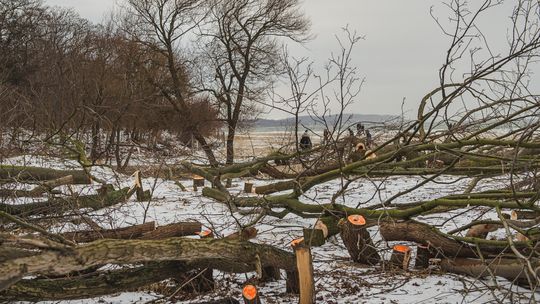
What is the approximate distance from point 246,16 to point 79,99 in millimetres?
6094

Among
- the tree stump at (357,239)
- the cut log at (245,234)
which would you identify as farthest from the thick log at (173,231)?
the tree stump at (357,239)

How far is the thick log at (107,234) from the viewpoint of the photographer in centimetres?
476

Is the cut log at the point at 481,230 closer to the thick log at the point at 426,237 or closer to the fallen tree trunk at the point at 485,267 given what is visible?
the thick log at the point at 426,237

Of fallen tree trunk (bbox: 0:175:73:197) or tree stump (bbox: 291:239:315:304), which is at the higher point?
fallen tree trunk (bbox: 0:175:73:197)

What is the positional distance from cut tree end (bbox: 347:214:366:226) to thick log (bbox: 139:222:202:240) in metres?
1.73

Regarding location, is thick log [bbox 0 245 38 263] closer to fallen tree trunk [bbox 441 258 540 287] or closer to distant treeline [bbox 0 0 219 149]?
fallen tree trunk [bbox 441 258 540 287]

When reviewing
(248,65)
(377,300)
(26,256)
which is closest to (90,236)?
(26,256)

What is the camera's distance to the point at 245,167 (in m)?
7.30

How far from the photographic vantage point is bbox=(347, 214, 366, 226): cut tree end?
185 inches

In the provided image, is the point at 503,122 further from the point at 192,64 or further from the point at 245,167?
the point at 192,64

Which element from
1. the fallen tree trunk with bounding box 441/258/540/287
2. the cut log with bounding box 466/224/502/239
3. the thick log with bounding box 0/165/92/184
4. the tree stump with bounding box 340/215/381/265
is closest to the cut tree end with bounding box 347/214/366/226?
the tree stump with bounding box 340/215/381/265

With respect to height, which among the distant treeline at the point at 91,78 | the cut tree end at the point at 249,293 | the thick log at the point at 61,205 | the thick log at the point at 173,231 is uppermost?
the distant treeline at the point at 91,78

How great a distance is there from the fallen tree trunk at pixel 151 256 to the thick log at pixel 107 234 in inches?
58.8

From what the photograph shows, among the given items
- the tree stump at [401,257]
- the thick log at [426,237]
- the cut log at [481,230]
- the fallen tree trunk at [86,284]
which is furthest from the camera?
the cut log at [481,230]
